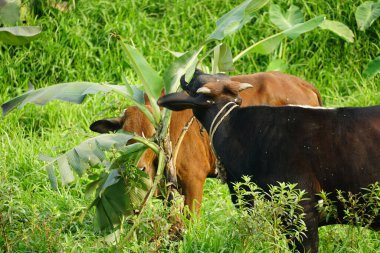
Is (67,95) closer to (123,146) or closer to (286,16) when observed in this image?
(123,146)

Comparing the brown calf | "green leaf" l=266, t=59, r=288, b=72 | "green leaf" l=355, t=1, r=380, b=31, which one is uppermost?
the brown calf

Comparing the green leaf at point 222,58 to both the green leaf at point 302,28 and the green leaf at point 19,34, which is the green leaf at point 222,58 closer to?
the green leaf at point 302,28

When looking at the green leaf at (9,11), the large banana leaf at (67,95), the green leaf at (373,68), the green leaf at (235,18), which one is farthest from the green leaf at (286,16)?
the green leaf at (9,11)

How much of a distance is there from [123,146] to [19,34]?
1.07 meters

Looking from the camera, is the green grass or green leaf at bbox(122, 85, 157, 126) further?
the green grass

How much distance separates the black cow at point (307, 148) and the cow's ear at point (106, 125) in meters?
1.37

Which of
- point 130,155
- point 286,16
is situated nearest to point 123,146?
point 130,155

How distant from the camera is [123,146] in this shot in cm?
746

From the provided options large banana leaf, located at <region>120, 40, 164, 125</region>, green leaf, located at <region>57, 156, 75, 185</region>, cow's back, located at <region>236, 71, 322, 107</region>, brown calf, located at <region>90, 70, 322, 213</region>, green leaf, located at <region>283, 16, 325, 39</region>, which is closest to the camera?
green leaf, located at <region>57, 156, 75, 185</region>

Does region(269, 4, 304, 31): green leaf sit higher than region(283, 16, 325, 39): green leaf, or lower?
lower

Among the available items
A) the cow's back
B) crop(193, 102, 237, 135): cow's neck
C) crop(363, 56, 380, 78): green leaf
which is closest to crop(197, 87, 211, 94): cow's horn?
crop(193, 102, 237, 135): cow's neck

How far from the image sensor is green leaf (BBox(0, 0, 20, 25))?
746 cm

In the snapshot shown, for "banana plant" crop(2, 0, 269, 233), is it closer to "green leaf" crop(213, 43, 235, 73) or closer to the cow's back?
"green leaf" crop(213, 43, 235, 73)

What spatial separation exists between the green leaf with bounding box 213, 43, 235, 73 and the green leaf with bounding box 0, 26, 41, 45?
136 cm
